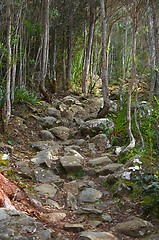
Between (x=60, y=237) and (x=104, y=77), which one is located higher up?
(x=104, y=77)

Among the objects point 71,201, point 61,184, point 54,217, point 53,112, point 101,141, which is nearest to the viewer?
point 54,217

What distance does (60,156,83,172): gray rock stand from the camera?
530 cm

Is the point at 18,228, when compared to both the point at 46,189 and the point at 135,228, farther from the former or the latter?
the point at 46,189

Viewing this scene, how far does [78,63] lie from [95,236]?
1288cm

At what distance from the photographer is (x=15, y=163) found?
17.0ft

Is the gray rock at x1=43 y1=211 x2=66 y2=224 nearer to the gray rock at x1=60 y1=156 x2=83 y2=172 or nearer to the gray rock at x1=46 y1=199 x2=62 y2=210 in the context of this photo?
the gray rock at x1=46 y1=199 x2=62 y2=210

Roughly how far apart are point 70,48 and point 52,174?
31.1 ft

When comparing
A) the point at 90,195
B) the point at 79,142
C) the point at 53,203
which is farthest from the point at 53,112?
the point at 53,203

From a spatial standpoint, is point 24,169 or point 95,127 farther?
point 95,127

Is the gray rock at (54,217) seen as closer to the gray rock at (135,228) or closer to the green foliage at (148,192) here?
the gray rock at (135,228)

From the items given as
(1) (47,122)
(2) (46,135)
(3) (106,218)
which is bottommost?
(3) (106,218)

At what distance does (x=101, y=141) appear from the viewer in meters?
6.79

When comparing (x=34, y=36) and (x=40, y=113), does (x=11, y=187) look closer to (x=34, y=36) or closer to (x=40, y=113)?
(x=40, y=113)

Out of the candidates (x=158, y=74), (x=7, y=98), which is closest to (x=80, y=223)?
(x=7, y=98)
